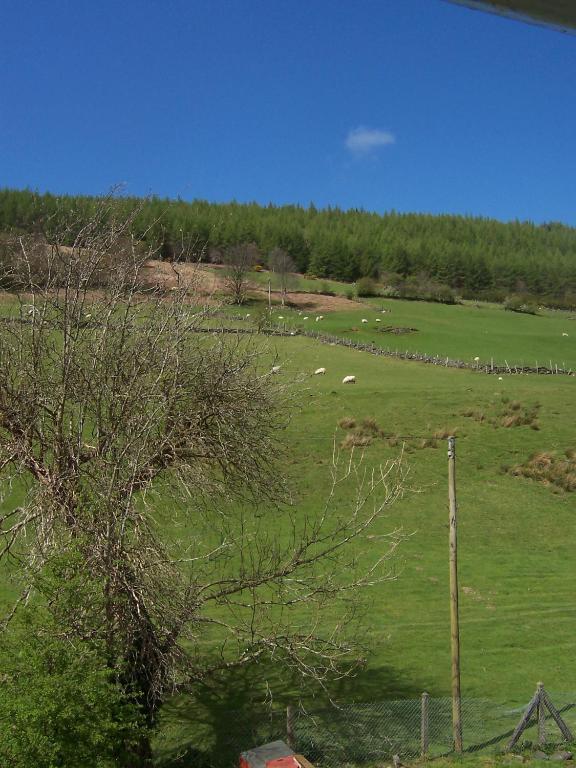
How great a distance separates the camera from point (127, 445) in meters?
9.91

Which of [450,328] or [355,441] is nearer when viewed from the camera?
[355,441]

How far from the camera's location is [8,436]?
12.2 m

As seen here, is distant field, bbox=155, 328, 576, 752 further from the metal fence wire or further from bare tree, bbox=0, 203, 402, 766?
bare tree, bbox=0, 203, 402, 766

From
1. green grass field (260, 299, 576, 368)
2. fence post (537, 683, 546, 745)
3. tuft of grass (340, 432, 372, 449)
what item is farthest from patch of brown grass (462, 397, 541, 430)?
fence post (537, 683, 546, 745)

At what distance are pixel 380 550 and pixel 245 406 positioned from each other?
13.0 meters

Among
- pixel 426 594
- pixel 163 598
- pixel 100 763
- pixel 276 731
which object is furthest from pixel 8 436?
pixel 426 594

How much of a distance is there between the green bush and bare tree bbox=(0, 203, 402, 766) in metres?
0.43

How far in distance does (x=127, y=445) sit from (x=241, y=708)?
7.53m

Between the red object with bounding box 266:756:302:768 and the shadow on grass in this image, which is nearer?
the red object with bounding box 266:756:302:768

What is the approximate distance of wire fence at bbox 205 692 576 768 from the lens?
12.4 m

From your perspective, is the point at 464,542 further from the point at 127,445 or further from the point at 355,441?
the point at 127,445

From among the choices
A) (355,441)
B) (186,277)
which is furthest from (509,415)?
(186,277)

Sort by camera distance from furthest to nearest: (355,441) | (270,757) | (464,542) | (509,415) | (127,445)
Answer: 1. (509,415)
2. (355,441)
3. (464,542)
4. (270,757)
5. (127,445)

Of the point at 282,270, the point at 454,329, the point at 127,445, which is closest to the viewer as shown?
the point at 127,445
